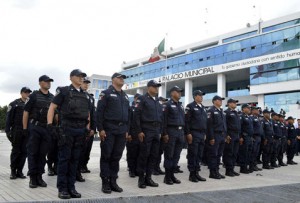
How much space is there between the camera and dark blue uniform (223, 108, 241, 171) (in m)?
7.85

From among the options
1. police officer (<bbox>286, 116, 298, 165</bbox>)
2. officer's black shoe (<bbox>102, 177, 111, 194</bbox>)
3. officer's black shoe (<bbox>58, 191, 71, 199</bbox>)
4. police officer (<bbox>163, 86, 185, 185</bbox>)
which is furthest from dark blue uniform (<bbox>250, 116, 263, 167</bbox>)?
officer's black shoe (<bbox>58, 191, 71, 199</bbox>)

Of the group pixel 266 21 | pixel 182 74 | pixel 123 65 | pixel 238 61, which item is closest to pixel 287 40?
pixel 238 61

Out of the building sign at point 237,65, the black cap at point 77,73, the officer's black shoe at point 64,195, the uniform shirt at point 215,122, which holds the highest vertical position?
the building sign at point 237,65

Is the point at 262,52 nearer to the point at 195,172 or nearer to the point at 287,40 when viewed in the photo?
the point at 287,40

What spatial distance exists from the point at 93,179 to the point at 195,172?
2.23m

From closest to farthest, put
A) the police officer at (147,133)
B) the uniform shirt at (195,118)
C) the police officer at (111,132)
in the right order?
the police officer at (111,132), the police officer at (147,133), the uniform shirt at (195,118)

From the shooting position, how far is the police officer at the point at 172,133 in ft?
20.1

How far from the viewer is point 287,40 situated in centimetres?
3225

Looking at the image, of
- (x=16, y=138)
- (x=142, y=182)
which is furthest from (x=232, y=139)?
(x=16, y=138)

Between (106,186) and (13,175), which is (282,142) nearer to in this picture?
(106,186)

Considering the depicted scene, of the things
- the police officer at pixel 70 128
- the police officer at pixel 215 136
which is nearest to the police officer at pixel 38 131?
the police officer at pixel 70 128

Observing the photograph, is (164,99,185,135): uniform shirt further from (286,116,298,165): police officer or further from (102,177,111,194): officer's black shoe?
(286,116,298,165): police officer

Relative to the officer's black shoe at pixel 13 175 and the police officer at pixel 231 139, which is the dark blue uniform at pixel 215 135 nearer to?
the police officer at pixel 231 139

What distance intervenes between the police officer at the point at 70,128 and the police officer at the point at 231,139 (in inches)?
171
